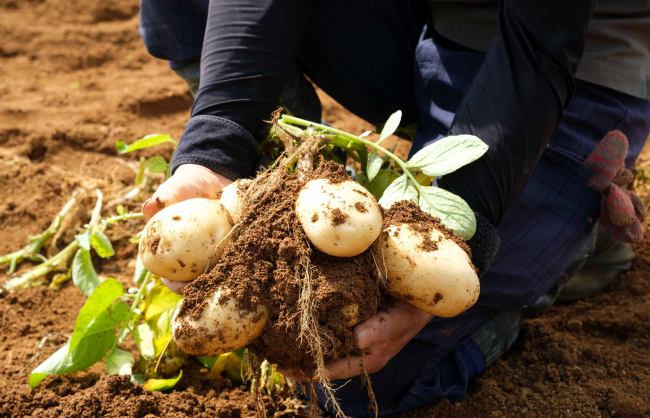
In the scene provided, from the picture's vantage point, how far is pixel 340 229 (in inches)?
38.8

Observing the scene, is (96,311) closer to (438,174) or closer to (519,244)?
(438,174)

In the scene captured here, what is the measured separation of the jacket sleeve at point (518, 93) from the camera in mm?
1152

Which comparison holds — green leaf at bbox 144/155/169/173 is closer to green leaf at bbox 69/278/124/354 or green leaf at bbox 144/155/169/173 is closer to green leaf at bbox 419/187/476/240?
green leaf at bbox 69/278/124/354

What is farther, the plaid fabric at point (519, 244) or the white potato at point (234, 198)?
the plaid fabric at point (519, 244)

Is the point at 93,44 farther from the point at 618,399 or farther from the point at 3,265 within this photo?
the point at 618,399

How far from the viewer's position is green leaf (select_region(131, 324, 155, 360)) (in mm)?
1497

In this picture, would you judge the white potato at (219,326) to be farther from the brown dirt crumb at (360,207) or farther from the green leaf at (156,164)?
the green leaf at (156,164)

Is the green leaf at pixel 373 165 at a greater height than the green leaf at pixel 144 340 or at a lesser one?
greater

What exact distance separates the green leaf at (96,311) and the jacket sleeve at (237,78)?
15.7 inches

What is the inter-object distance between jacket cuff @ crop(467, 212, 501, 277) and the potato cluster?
0.49 ft

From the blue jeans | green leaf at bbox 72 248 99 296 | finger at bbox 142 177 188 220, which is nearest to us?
finger at bbox 142 177 188 220

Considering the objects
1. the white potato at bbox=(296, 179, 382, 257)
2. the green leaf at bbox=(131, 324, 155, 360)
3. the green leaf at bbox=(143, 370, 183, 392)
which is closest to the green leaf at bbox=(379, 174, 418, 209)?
the white potato at bbox=(296, 179, 382, 257)

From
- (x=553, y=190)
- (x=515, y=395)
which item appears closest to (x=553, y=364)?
(x=515, y=395)

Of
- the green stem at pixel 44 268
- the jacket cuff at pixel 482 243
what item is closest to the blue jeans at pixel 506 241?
the jacket cuff at pixel 482 243
